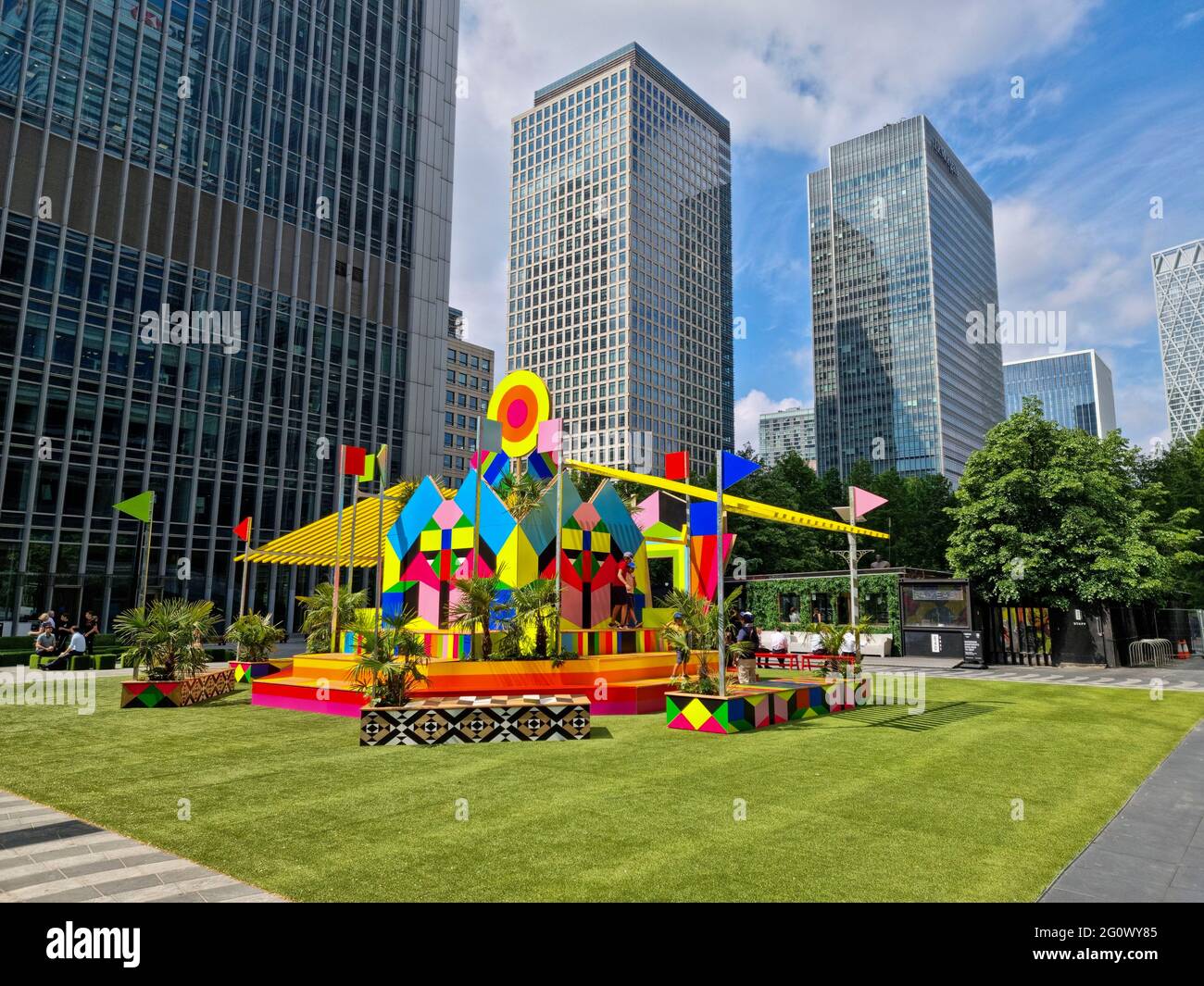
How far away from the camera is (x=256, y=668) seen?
22.5 metres

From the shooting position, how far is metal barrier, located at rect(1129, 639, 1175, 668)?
1366 inches

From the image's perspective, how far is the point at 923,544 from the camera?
218ft

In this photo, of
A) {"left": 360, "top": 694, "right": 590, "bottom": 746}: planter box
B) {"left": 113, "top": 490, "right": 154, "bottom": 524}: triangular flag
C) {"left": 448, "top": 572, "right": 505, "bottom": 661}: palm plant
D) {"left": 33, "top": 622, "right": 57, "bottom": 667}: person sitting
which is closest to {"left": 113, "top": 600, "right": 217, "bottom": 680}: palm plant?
{"left": 448, "top": 572, "right": 505, "bottom": 661}: palm plant

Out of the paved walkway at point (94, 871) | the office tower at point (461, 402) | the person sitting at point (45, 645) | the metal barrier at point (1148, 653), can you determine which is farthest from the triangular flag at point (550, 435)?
the office tower at point (461, 402)

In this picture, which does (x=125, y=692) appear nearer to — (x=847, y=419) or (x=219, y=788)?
(x=219, y=788)

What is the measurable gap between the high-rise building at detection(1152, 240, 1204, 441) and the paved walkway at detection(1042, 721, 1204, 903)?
187051 mm

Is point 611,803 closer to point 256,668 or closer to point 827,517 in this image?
point 256,668

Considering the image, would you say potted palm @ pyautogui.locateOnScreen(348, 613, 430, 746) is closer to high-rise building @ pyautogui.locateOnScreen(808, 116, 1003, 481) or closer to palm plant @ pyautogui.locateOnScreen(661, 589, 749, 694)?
palm plant @ pyautogui.locateOnScreen(661, 589, 749, 694)

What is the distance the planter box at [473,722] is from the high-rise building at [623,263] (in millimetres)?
120169

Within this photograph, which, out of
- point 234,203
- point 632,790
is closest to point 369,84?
point 234,203

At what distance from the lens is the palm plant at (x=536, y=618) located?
18078mm

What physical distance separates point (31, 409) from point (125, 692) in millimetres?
30333

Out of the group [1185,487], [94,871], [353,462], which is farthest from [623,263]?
[94,871]

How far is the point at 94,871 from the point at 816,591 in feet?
136
